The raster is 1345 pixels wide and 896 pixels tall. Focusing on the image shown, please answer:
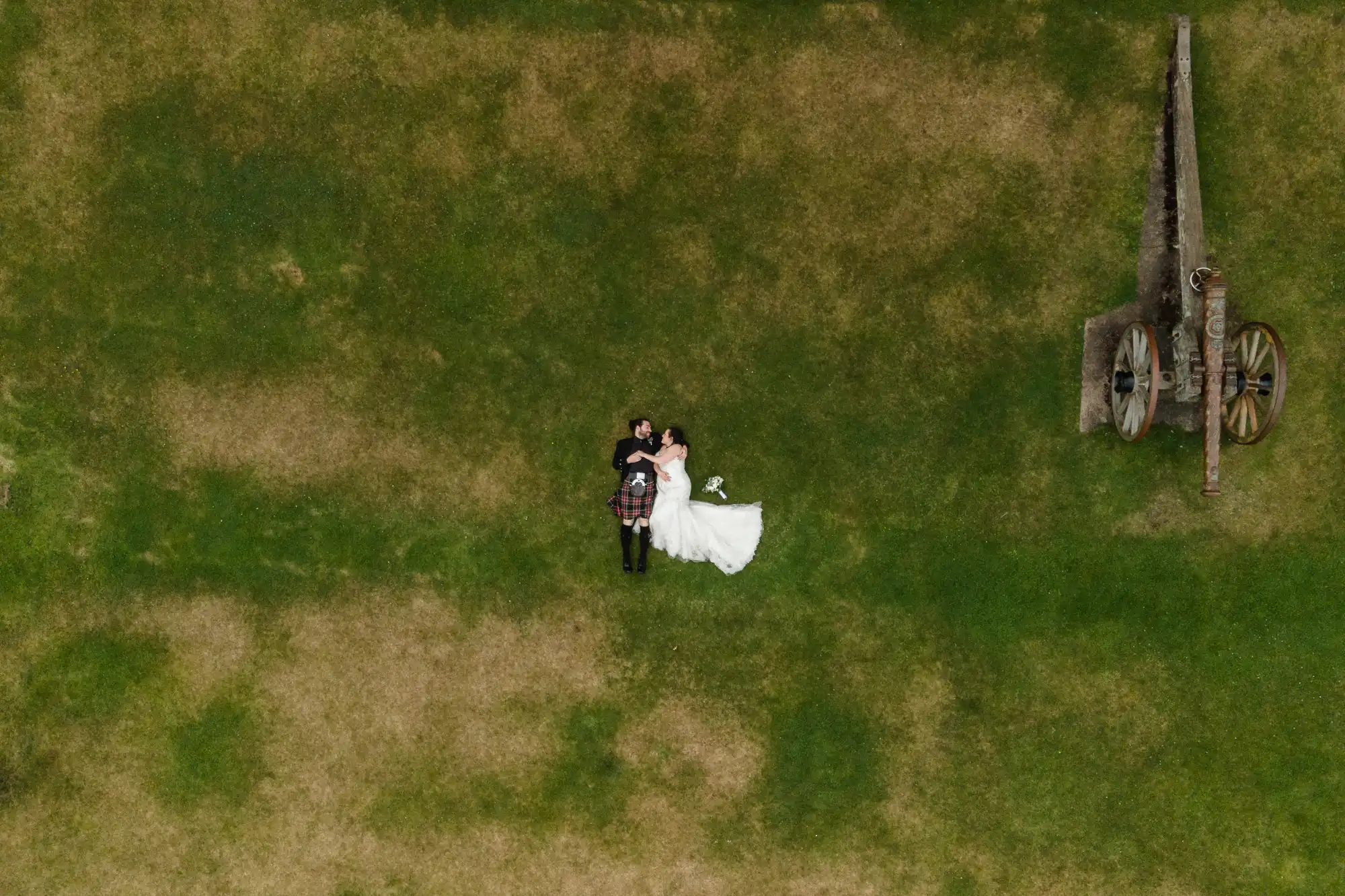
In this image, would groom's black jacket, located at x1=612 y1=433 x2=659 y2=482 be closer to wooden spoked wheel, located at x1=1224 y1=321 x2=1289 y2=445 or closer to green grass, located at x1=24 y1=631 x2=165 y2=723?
green grass, located at x1=24 y1=631 x2=165 y2=723

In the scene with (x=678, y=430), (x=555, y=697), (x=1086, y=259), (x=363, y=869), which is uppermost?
(x=1086, y=259)

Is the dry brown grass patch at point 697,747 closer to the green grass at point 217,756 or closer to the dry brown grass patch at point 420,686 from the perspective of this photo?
the dry brown grass patch at point 420,686

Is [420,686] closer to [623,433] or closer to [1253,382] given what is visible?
[623,433]

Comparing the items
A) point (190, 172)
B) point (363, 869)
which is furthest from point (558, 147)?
point (363, 869)

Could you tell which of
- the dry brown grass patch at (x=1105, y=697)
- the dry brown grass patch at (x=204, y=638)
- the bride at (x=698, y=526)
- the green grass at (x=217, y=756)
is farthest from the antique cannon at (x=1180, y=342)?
the green grass at (x=217, y=756)

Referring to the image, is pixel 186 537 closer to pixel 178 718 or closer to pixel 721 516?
pixel 178 718

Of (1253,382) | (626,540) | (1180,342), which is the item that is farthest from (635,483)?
(1253,382)
